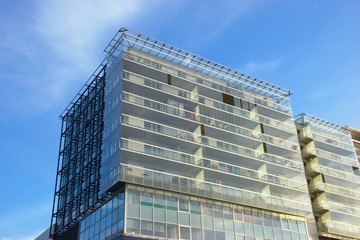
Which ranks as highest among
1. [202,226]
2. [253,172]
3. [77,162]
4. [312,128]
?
[312,128]

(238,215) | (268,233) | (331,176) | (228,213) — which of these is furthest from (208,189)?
(331,176)

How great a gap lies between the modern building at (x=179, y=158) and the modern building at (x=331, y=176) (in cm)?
46

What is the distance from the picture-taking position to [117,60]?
55.9m

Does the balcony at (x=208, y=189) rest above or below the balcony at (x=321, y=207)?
below

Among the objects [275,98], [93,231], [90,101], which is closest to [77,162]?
[90,101]

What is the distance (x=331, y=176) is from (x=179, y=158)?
95.0ft

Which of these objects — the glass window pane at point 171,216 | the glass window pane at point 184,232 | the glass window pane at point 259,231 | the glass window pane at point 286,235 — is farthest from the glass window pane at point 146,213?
the glass window pane at point 286,235

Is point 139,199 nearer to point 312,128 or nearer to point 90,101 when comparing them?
point 90,101

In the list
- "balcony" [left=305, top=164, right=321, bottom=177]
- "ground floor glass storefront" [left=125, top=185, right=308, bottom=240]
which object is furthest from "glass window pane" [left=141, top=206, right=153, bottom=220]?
"balcony" [left=305, top=164, right=321, bottom=177]

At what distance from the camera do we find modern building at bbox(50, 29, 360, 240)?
157ft

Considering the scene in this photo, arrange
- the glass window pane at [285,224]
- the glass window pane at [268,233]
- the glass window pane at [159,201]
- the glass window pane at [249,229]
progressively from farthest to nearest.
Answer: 1. the glass window pane at [285,224]
2. the glass window pane at [268,233]
3. the glass window pane at [249,229]
4. the glass window pane at [159,201]

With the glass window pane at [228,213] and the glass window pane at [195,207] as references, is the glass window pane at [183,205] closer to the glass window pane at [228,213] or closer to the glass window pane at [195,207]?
the glass window pane at [195,207]

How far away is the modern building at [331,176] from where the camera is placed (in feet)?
209

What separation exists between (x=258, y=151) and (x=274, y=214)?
8706 mm
